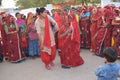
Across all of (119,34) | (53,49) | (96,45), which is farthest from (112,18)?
(53,49)

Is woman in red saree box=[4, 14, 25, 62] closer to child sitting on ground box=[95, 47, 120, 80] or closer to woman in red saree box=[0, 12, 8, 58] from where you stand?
woman in red saree box=[0, 12, 8, 58]

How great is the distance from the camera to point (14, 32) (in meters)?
6.69

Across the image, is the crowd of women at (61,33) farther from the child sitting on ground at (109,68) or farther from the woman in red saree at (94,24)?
the child sitting on ground at (109,68)

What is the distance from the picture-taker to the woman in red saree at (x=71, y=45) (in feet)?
19.8

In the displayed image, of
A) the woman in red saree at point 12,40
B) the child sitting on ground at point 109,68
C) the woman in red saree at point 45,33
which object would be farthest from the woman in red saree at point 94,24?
the child sitting on ground at point 109,68

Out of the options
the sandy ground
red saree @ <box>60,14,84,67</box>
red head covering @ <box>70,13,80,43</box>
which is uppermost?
red head covering @ <box>70,13,80,43</box>

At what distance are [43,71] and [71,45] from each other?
0.85 meters

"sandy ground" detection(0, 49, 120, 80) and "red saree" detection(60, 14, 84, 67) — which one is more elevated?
"red saree" detection(60, 14, 84, 67)

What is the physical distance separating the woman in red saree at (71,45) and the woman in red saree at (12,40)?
49.4 inches

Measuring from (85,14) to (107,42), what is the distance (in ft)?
4.32

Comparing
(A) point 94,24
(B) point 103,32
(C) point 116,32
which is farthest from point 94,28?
(C) point 116,32

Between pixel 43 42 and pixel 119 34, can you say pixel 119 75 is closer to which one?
pixel 43 42

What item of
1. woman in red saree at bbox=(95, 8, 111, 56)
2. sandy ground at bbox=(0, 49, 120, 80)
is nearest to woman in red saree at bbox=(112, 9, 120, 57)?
woman in red saree at bbox=(95, 8, 111, 56)

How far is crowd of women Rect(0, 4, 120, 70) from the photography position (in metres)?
6.01
